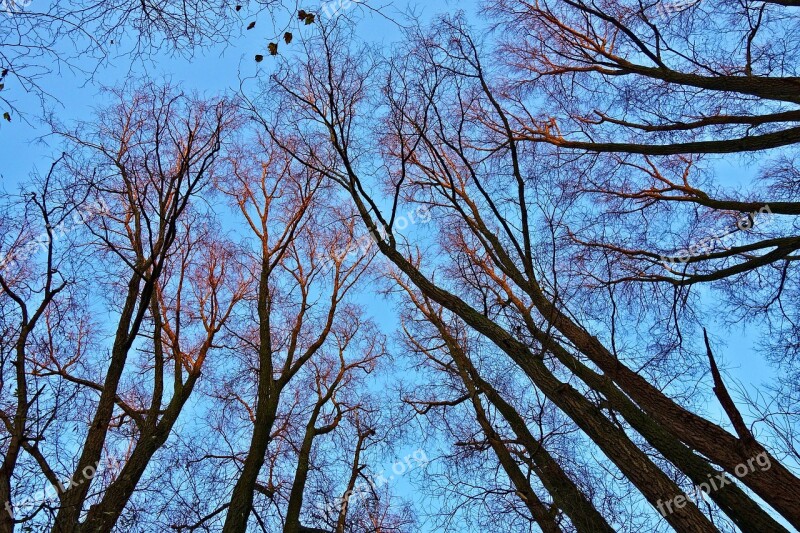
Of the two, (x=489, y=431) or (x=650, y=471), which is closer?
(x=650, y=471)

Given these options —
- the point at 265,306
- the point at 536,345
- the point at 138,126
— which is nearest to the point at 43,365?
the point at 265,306

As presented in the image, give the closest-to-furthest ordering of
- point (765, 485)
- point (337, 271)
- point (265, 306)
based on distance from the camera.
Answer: point (765, 485)
point (265, 306)
point (337, 271)

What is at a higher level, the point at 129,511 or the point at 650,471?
the point at 129,511

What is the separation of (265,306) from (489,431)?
4208 millimetres

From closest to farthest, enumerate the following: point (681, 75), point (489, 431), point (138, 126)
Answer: point (681, 75)
point (489, 431)
point (138, 126)

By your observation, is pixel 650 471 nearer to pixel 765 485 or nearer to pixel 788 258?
pixel 765 485

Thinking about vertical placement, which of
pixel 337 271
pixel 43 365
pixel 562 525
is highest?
pixel 337 271

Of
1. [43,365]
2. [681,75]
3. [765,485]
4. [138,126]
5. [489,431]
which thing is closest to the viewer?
[765,485]

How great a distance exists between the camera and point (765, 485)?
12.6 ft

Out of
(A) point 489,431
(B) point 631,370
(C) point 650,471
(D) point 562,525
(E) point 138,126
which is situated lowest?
(C) point 650,471

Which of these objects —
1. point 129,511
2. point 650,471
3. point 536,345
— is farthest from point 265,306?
point 650,471

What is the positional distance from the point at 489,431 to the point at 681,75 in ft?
14.0

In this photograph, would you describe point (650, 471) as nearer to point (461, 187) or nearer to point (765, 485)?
point (765, 485)

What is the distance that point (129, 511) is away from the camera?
17.3 feet
